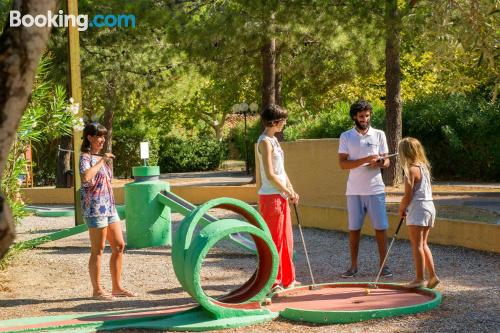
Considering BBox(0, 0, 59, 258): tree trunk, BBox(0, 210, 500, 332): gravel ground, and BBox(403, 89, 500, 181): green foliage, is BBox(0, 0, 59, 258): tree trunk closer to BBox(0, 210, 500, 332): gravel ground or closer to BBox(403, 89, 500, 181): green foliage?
BBox(0, 210, 500, 332): gravel ground

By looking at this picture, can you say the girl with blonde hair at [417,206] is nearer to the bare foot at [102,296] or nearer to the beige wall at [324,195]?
the bare foot at [102,296]

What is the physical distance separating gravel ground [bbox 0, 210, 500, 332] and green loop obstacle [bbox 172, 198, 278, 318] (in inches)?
14.2

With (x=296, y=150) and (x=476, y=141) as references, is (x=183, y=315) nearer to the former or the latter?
(x=296, y=150)

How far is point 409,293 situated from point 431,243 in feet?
12.0

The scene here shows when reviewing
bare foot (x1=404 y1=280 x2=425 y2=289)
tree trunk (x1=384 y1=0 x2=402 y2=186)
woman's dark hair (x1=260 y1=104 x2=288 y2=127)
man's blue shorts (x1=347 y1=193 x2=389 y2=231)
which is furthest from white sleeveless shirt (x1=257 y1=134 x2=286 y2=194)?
tree trunk (x1=384 y1=0 x2=402 y2=186)

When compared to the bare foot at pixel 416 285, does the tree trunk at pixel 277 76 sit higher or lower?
higher

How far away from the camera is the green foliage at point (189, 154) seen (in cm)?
3716

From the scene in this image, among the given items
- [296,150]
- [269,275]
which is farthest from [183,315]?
[296,150]

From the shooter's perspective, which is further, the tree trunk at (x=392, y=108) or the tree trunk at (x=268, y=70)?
the tree trunk at (x=268, y=70)

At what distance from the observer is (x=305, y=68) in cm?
2280

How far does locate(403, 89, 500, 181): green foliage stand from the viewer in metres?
22.2

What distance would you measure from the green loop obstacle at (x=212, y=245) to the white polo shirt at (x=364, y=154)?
142 centimetres

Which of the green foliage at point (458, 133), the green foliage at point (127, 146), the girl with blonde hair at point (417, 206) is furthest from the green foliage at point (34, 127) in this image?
the green foliage at point (127, 146)

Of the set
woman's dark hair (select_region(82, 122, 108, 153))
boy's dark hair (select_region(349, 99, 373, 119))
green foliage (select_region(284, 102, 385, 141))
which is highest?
green foliage (select_region(284, 102, 385, 141))
